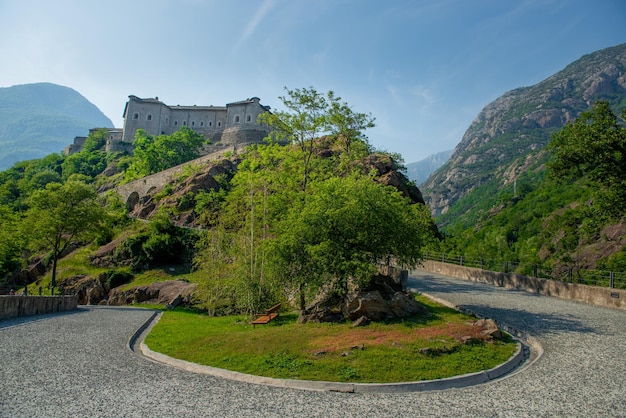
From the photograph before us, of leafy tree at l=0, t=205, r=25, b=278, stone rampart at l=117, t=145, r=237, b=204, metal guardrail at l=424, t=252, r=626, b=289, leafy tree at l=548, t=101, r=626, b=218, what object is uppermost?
stone rampart at l=117, t=145, r=237, b=204

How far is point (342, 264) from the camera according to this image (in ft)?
49.3

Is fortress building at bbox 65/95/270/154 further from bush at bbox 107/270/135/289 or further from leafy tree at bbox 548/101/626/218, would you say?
leafy tree at bbox 548/101/626/218

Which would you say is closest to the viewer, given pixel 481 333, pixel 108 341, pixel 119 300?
pixel 481 333

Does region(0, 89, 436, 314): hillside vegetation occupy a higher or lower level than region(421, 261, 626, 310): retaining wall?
higher

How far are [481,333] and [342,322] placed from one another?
4.66m

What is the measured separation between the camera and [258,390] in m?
8.65

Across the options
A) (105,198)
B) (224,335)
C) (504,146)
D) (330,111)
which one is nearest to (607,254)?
(330,111)

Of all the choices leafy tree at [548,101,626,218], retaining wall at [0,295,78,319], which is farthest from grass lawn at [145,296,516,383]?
leafy tree at [548,101,626,218]

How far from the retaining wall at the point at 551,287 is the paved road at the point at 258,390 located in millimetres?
6186

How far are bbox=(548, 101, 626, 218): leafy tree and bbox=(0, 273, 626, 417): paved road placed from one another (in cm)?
1008

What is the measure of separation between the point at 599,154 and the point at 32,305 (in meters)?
28.1

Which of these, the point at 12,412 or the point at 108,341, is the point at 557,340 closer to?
the point at 12,412

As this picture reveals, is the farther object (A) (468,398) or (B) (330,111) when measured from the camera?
(B) (330,111)

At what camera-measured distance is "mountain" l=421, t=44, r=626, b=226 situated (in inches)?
5084
